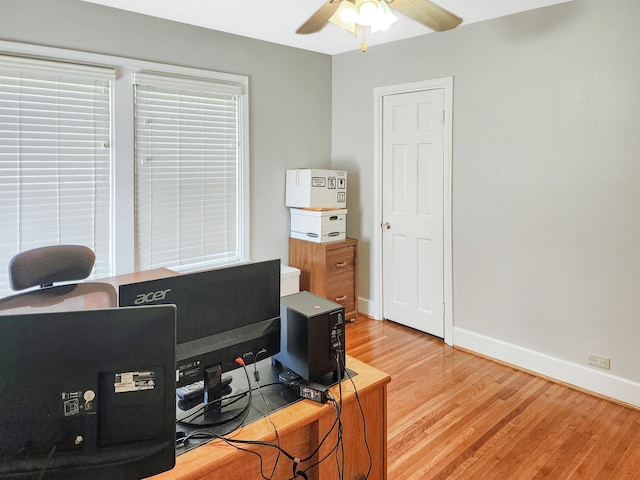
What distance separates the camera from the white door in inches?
152

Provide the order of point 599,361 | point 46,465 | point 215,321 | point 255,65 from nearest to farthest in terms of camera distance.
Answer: point 46,465 < point 215,321 < point 599,361 < point 255,65

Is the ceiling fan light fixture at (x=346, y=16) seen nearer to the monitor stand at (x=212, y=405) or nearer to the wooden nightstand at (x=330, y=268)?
the monitor stand at (x=212, y=405)

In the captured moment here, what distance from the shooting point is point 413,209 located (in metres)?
4.07

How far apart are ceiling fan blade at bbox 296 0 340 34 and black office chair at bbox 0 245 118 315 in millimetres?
1708

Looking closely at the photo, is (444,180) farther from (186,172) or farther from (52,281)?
(52,281)

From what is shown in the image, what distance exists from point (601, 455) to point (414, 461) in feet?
3.23

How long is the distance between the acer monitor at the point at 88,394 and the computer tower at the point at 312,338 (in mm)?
617

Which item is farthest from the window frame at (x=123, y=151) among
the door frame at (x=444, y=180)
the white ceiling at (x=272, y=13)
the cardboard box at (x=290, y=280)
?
the door frame at (x=444, y=180)

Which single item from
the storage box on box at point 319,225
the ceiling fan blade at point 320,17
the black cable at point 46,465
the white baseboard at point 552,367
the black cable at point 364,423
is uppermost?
the ceiling fan blade at point 320,17

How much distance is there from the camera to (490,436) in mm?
2549

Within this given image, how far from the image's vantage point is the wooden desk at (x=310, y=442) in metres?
1.24

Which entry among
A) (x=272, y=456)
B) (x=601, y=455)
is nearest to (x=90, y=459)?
(x=272, y=456)

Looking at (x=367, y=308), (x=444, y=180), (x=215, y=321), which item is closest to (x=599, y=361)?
(x=444, y=180)

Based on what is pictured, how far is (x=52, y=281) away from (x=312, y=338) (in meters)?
1.49
